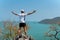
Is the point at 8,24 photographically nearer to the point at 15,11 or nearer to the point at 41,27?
the point at 15,11

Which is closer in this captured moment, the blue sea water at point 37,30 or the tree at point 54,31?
the blue sea water at point 37,30

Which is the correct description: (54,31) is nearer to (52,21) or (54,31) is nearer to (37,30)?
(52,21)

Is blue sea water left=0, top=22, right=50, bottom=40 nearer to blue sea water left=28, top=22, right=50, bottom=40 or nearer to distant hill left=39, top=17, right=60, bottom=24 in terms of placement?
blue sea water left=28, top=22, right=50, bottom=40

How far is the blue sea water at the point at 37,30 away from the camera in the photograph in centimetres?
637

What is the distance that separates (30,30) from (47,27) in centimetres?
59

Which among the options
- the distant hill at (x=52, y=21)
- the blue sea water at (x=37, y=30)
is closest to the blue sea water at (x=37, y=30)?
the blue sea water at (x=37, y=30)

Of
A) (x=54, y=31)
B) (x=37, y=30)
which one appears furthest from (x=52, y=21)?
(x=37, y=30)

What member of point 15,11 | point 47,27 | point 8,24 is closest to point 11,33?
point 8,24

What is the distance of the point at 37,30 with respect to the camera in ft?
21.2

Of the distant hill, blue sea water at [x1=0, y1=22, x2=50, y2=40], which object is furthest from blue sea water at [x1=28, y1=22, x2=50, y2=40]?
the distant hill

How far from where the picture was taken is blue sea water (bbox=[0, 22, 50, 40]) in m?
6.37

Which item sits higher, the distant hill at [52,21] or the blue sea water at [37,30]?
the distant hill at [52,21]

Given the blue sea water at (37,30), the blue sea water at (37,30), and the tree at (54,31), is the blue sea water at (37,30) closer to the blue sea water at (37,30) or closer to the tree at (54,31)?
the blue sea water at (37,30)

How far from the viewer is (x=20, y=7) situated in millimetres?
6508
